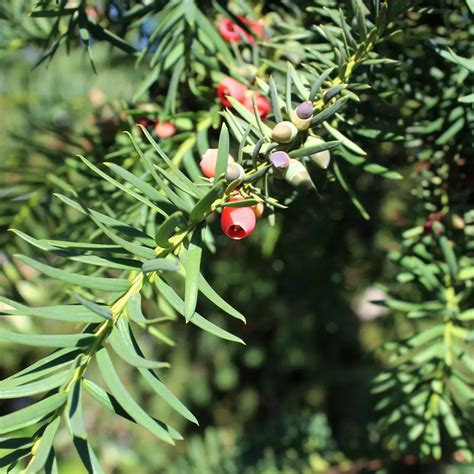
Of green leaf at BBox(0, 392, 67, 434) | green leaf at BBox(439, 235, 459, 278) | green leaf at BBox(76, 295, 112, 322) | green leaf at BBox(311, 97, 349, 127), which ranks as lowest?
green leaf at BBox(439, 235, 459, 278)

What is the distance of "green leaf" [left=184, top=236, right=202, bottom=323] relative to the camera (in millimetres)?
239

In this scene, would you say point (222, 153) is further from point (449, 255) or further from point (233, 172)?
point (449, 255)

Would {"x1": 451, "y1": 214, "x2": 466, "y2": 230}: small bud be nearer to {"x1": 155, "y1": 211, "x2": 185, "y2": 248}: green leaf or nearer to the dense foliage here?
the dense foliage

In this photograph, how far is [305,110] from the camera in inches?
10.8

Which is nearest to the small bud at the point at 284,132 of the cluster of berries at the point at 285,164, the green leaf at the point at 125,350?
the cluster of berries at the point at 285,164

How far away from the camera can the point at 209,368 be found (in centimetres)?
114

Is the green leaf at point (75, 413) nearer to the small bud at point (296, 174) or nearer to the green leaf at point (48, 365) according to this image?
the green leaf at point (48, 365)

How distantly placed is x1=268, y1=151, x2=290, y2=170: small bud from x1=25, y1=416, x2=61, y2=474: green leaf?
5.7 inches

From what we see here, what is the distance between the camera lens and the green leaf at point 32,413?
0.76ft

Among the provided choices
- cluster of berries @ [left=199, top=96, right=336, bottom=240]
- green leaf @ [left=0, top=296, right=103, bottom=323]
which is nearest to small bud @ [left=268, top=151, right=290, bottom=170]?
cluster of berries @ [left=199, top=96, right=336, bottom=240]

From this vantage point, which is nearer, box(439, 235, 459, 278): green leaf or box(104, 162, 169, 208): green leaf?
box(104, 162, 169, 208): green leaf

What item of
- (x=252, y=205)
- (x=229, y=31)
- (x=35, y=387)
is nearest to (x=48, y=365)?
(x=35, y=387)

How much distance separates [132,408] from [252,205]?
0.32 feet

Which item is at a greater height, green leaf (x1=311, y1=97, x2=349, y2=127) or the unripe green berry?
green leaf (x1=311, y1=97, x2=349, y2=127)
